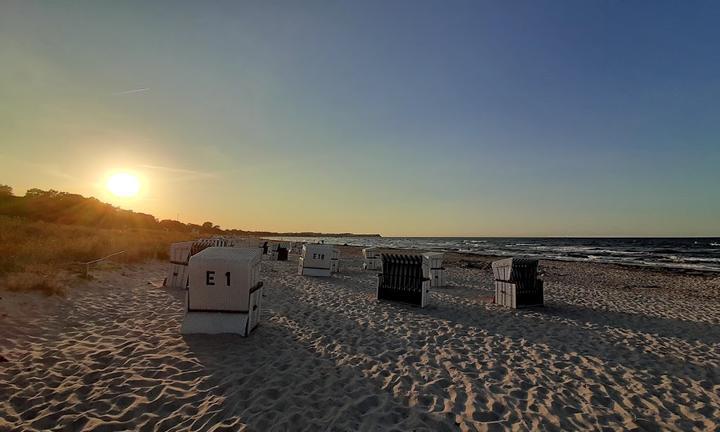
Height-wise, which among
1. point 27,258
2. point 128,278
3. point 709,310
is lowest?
point 709,310

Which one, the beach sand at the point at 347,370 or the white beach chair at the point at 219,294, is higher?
the white beach chair at the point at 219,294

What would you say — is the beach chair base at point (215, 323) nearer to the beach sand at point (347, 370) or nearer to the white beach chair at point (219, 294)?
the white beach chair at point (219, 294)

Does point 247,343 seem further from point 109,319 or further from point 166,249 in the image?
point 166,249

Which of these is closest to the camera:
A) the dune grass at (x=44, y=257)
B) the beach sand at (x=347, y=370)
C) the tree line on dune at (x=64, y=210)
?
the beach sand at (x=347, y=370)

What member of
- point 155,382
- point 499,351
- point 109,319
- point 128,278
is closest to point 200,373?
point 155,382

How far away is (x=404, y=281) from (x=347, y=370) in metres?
6.32

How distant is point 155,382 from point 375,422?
11.1 feet

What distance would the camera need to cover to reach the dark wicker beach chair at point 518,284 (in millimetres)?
11898

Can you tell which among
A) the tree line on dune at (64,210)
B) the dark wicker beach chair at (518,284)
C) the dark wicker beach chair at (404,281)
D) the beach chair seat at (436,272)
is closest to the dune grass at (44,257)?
the dark wicker beach chair at (404,281)

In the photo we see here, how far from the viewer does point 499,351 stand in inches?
289

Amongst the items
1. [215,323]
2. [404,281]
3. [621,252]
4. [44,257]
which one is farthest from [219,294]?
[621,252]

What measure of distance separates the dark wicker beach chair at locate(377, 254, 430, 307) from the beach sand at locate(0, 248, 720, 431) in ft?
3.22

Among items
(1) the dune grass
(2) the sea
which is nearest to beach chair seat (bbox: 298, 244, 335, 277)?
(1) the dune grass

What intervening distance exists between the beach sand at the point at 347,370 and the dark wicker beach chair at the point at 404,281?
98 centimetres
